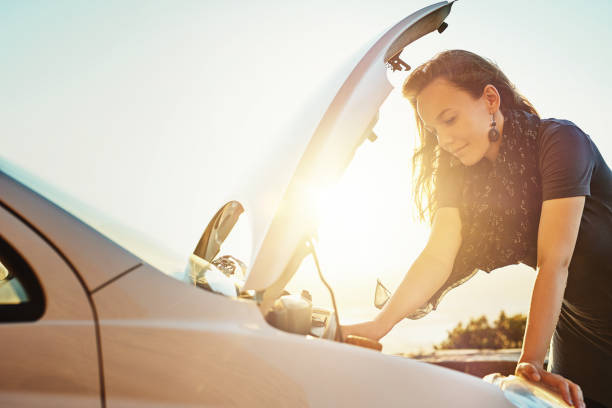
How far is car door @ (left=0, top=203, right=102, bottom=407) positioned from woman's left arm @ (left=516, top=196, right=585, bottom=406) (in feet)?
3.89

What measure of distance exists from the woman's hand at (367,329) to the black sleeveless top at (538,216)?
0.74 ft

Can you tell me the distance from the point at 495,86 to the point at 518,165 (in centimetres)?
40

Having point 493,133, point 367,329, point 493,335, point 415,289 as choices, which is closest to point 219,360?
point 367,329

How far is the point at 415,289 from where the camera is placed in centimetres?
177

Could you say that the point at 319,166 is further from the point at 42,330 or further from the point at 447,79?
the point at 447,79

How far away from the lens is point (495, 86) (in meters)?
1.96

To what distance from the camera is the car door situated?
84 cm

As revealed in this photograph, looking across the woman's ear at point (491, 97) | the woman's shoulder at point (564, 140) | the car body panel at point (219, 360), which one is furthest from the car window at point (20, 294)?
the woman's ear at point (491, 97)

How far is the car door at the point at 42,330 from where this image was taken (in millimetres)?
844

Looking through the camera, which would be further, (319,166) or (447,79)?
(447,79)

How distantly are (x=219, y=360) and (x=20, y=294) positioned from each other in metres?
0.44

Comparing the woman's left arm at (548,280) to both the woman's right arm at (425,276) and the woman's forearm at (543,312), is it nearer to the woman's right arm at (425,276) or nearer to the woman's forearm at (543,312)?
the woman's forearm at (543,312)

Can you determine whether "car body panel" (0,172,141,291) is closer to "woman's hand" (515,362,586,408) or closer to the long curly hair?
"woman's hand" (515,362,586,408)

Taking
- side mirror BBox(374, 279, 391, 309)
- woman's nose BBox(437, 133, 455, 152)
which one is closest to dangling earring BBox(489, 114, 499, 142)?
woman's nose BBox(437, 133, 455, 152)
